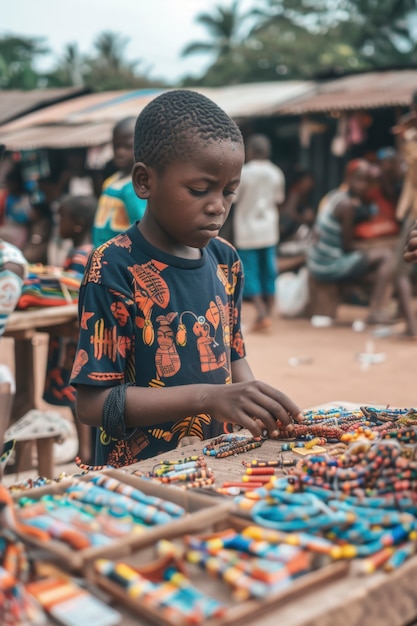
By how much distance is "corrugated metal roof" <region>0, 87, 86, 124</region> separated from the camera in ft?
59.5

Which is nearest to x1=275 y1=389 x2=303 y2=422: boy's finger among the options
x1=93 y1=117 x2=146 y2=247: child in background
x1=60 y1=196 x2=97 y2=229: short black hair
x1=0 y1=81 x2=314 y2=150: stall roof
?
x1=93 y1=117 x2=146 y2=247: child in background

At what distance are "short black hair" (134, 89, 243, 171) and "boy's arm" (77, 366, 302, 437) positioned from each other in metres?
0.66

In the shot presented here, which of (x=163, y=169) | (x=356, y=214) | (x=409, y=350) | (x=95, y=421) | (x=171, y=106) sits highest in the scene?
A: (x=171, y=106)

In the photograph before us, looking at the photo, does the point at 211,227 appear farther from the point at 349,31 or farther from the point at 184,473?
the point at 349,31

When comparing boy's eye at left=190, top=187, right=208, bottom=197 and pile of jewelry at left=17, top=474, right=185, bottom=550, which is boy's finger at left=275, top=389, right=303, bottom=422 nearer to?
pile of jewelry at left=17, top=474, right=185, bottom=550

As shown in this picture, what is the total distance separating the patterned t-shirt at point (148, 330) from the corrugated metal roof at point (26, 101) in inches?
655

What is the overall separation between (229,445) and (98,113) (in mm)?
14794

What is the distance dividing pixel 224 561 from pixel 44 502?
428 mm

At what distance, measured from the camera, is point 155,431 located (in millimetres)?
2346

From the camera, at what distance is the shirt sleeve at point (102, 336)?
2.16 metres

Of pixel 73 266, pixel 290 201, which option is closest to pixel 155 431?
pixel 73 266

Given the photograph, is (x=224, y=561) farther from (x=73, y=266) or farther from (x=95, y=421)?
(x=73, y=266)

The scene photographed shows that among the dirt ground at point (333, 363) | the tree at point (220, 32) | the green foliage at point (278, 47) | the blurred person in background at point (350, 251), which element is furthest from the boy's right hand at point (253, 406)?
the tree at point (220, 32)

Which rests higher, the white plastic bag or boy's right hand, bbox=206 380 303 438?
boy's right hand, bbox=206 380 303 438
